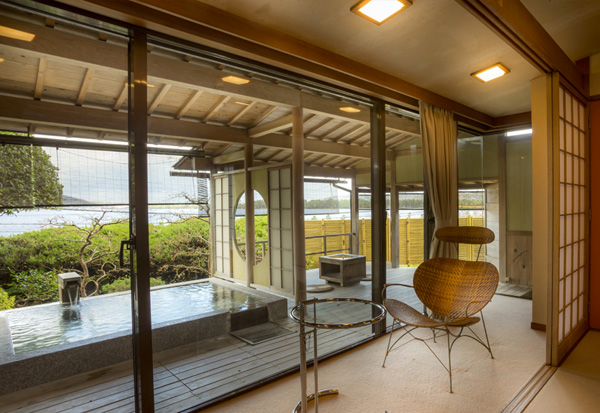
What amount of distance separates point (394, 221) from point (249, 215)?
6.06 feet

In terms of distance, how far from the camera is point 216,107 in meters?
2.44

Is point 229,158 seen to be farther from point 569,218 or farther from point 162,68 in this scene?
point 569,218

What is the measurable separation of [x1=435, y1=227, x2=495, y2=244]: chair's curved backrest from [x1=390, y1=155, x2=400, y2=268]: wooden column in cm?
53

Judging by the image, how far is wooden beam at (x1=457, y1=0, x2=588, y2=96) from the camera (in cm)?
190

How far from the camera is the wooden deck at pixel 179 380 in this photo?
2016 mm

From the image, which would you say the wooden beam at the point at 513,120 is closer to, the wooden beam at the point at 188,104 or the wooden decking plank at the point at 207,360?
the wooden beam at the point at 188,104

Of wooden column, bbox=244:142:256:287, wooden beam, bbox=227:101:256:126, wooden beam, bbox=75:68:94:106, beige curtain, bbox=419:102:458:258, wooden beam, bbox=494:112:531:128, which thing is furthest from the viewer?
wooden beam, bbox=494:112:531:128

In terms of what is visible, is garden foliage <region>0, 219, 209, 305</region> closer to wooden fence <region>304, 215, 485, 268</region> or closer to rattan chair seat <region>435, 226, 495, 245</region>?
wooden fence <region>304, 215, 485, 268</region>

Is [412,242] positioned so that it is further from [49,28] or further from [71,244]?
[49,28]

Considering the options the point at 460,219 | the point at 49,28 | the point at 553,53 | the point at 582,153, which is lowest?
the point at 460,219

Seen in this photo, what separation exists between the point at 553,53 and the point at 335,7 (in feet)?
6.03

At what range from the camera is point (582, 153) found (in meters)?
3.47

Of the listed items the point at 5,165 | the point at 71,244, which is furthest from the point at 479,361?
the point at 5,165

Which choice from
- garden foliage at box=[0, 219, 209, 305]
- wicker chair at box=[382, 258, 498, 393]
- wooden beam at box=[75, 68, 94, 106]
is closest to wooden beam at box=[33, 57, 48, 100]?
wooden beam at box=[75, 68, 94, 106]
